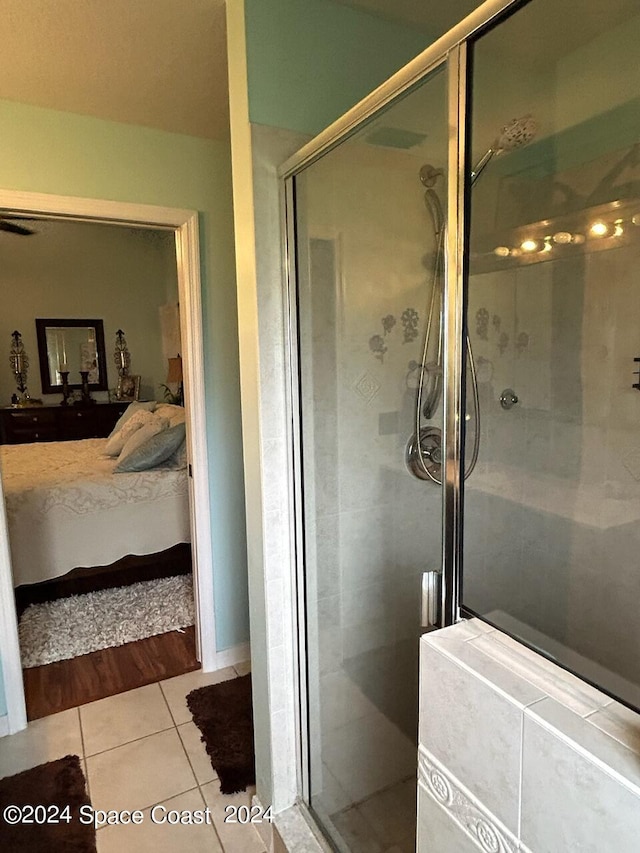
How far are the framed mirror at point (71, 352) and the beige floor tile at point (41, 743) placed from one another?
3.85 meters

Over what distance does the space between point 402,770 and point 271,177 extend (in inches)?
67.2

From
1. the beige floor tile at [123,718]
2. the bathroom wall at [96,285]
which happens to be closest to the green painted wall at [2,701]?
A: the beige floor tile at [123,718]

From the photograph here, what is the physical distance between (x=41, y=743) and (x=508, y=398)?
7.28 ft

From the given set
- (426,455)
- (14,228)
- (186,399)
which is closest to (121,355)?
(14,228)

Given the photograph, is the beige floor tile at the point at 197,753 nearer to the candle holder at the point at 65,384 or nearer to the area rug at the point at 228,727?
the area rug at the point at 228,727

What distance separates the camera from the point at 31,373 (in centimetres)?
526

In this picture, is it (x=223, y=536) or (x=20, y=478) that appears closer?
(x=223, y=536)

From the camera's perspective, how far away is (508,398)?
1.94m

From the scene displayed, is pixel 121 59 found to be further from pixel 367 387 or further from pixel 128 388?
pixel 128 388

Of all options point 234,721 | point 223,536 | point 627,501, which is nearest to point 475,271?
point 627,501

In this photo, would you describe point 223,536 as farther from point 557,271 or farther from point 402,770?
point 557,271

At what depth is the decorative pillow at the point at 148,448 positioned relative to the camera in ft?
11.4

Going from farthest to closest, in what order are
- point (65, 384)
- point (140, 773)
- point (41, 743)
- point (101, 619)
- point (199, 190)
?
point (65, 384), point (101, 619), point (199, 190), point (41, 743), point (140, 773)

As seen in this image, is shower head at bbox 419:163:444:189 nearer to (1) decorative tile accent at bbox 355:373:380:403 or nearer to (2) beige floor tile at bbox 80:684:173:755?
(1) decorative tile accent at bbox 355:373:380:403
